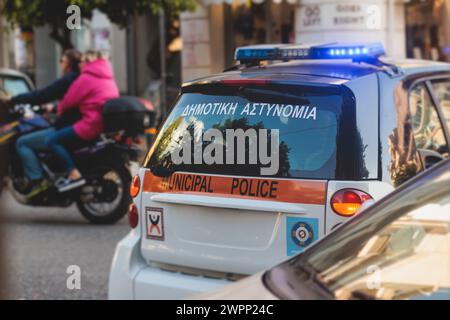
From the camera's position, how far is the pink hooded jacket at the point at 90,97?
9.36 m

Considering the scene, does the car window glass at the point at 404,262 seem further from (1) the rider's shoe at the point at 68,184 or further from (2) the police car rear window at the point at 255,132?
(1) the rider's shoe at the point at 68,184

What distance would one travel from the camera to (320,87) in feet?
14.1

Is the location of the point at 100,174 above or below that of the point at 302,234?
below

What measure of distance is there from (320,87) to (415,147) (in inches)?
22.8

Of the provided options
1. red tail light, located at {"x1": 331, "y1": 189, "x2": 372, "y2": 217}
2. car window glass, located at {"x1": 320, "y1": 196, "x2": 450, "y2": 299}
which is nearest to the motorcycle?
red tail light, located at {"x1": 331, "y1": 189, "x2": 372, "y2": 217}

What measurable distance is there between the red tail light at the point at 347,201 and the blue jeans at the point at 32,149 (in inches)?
226

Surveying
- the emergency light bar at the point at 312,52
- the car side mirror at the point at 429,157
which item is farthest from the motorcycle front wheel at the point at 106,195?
the car side mirror at the point at 429,157

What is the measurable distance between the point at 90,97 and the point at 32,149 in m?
0.81

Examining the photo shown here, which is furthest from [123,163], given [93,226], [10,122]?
[10,122]

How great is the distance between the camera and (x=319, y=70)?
4508 mm

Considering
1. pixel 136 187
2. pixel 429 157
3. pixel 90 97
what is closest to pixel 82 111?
pixel 90 97

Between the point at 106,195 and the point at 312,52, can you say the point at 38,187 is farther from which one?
the point at 312,52

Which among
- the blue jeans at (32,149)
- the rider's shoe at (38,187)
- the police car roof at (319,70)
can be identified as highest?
the police car roof at (319,70)

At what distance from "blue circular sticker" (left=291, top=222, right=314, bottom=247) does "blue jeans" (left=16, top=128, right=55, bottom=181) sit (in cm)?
562
